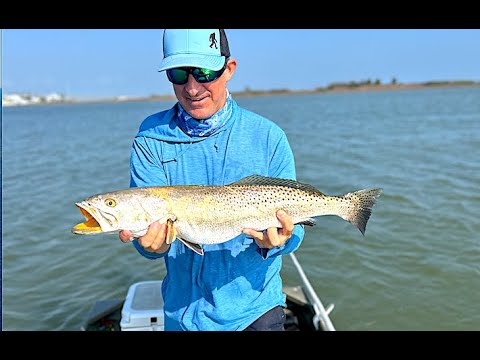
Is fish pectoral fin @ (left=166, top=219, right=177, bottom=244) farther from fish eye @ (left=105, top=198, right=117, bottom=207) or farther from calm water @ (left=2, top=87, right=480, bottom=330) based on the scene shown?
calm water @ (left=2, top=87, right=480, bottom=330)

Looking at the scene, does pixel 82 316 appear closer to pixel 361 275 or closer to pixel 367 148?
pixel 361 275

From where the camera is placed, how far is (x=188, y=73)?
3232 millimetres

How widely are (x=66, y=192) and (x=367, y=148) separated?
16.6 meters

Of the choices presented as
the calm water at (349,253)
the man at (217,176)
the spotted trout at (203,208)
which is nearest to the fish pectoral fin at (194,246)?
the spotted trout at (203,208)

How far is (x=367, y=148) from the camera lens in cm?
2488

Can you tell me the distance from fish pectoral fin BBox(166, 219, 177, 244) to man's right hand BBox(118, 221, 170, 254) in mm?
31

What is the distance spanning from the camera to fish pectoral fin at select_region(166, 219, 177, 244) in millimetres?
3324

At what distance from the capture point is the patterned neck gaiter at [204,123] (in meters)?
3.43

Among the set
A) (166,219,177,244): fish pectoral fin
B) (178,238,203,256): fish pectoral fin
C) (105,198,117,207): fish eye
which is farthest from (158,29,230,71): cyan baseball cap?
(178,238,203,256): fish pectoral fin

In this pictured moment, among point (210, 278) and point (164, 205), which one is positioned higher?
point (164, 205)

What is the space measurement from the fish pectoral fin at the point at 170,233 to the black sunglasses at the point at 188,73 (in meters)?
1.11

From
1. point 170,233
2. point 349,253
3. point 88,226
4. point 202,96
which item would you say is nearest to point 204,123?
point 202,96

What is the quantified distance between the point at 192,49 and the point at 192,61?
0.43ft
